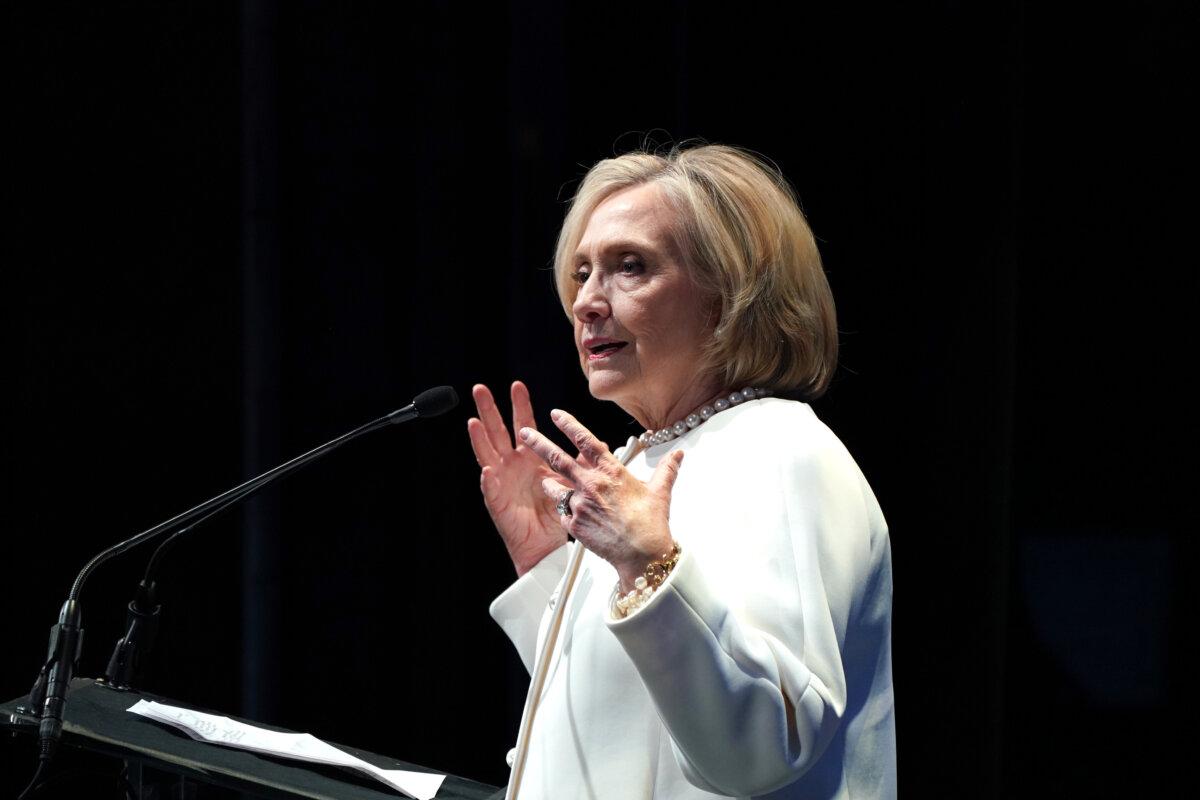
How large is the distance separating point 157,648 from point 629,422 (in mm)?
1456

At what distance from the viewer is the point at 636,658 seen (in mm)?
1073

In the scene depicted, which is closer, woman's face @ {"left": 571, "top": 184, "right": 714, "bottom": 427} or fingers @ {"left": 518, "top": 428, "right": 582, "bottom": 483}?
fingers @ {"left": 518, "top": 428, "right": 582, "bottom": 483}

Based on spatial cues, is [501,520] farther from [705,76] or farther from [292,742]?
[705,76]

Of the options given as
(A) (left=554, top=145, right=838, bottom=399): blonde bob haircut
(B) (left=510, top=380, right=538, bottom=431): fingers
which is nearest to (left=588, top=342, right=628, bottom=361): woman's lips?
(A) (left=554, top=145, right=838, bottom=399): blonde bob haircut

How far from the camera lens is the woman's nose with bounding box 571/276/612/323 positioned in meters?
1.50

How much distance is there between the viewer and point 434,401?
1761 millimetres

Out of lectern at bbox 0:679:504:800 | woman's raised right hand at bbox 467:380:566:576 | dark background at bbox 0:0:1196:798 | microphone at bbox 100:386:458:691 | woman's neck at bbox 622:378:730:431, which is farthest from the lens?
dark background at bbox 0:0:1196:798

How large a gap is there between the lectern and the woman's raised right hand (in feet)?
1.35

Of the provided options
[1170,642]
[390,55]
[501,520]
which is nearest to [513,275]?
[390,55]

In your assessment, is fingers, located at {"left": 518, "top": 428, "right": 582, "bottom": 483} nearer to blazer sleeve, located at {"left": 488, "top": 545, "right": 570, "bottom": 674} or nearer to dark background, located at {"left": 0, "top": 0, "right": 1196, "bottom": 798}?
blazer sleeve, located at {"left": 488, "top": 545, "right": 570, "bottom": 674}

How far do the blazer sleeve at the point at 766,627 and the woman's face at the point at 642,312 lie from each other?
0.92 ft

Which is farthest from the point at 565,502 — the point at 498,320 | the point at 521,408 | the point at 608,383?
the point at 498,320

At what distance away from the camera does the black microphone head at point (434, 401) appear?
1.75 meters

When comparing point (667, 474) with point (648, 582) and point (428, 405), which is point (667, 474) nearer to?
point (648, 582)
